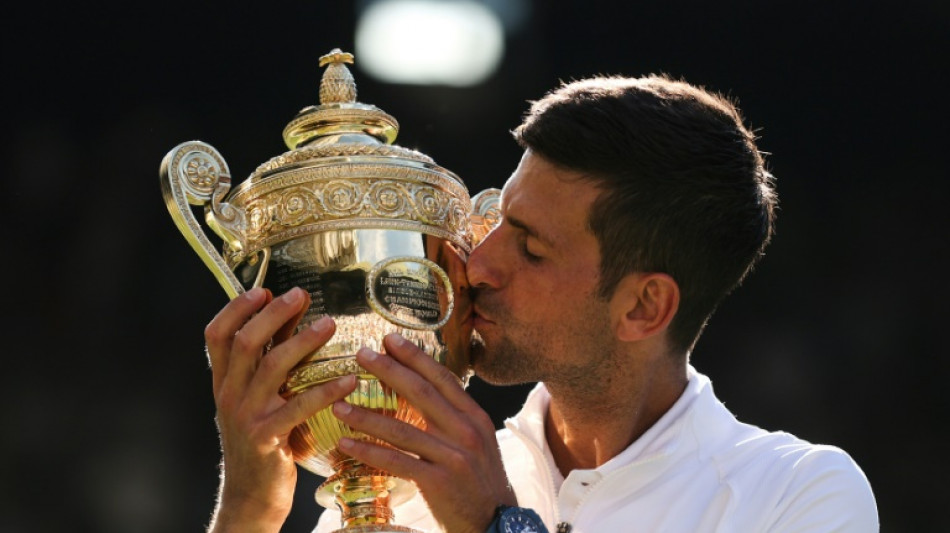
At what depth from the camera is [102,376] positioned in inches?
205

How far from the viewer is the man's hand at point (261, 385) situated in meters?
2.36

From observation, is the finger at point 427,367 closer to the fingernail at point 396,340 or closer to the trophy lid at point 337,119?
the fingernail at point 396,340

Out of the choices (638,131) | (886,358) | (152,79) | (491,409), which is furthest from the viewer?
(886,358)

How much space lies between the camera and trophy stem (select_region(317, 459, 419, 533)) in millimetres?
2477

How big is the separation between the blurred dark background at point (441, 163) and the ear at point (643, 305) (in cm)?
258

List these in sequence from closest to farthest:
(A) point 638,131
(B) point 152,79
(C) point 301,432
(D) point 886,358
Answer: (C) point 301,432 < (A) point 638,131 < (B) point 152,79 < (D) point 886,358

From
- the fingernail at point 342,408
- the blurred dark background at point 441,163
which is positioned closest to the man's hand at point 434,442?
the fingernail at point 342,408

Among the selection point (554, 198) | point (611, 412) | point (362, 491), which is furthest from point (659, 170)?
point (362, 491)

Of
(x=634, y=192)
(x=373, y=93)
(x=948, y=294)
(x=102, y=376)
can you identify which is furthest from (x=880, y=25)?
(x=634, y=192)

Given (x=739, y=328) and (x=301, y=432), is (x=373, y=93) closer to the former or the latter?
(x=739, y=328)

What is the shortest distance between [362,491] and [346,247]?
39 centimetres

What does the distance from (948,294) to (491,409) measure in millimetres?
1883

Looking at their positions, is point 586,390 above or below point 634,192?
below

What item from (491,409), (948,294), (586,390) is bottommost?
(491,409)
